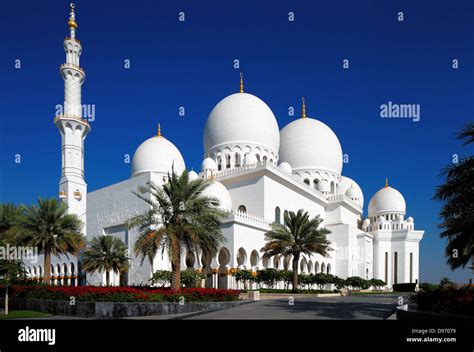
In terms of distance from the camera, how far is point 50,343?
7523 mm

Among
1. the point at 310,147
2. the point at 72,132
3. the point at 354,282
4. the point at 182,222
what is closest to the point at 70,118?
the point at 72,132

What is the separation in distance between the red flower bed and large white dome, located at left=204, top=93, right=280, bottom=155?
74.0ft

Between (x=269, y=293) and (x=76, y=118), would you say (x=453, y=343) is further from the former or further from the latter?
(x=76, y=118)

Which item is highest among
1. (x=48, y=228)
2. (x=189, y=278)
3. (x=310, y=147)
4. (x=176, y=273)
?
(x=310, y=147)

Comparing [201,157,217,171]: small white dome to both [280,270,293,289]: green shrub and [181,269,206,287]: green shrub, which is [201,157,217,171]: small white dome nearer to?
[280,270,293,289]: green shrub

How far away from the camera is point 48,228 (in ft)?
80.8

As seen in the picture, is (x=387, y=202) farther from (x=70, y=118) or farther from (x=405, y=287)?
(x=70, y=118)

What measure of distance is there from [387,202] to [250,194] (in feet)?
74.7

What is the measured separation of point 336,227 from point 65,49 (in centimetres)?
3135

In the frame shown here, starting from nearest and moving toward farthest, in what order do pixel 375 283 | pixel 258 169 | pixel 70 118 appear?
pixel 258 169, pixel 375 283, pixel 70 118

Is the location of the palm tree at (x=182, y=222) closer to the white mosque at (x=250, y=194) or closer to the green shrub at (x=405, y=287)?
the white mosque at (x=250, y=194)

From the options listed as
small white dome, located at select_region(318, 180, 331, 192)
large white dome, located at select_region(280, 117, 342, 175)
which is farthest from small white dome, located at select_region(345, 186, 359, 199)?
small white dome, located at select_region(318, 180, 331, 192)

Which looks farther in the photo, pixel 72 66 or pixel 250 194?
pixel 72 66

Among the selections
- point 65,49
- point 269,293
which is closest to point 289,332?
point 269,293
